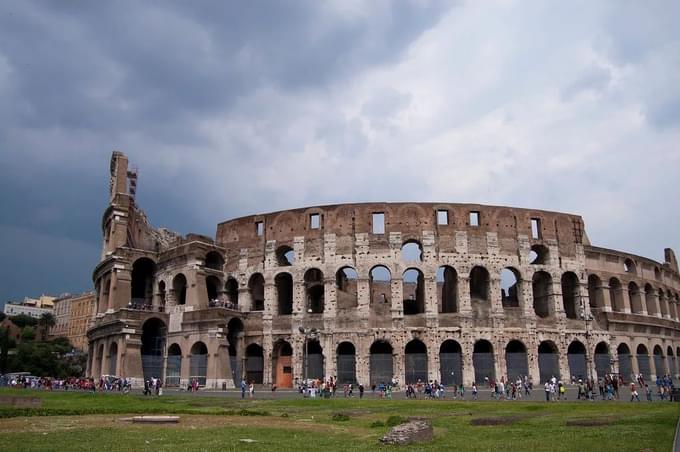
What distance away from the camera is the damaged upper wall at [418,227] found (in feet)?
127

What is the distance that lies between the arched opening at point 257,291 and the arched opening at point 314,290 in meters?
3.31

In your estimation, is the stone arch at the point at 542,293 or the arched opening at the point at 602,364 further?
the stone arch at the point at 542,293

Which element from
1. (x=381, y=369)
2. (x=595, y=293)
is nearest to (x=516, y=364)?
(x=381, y=369)

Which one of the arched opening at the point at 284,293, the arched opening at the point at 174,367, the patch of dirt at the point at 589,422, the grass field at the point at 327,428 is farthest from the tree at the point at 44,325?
the patch of dirt at the point at 589,422

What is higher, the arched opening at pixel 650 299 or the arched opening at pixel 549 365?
the arched opening at pixel 650 299

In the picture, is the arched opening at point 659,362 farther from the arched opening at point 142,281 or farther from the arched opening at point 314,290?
the arched opening at point 142,281

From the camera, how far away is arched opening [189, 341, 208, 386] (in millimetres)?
37594

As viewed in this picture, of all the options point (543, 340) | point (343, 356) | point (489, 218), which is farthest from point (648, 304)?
point (343, 356)

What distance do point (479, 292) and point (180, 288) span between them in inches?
802

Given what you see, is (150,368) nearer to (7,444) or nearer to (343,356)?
(343,356)

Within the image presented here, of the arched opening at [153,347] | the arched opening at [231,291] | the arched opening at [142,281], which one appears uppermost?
the arched opening at [142,281]

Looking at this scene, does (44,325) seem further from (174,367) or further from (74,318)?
(174,367)

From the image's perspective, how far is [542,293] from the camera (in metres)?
41.0

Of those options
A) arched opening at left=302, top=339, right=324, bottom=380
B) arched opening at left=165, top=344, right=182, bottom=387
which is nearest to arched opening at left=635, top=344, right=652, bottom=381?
arched opening at left=302, top=339, right=324, bottom=380
